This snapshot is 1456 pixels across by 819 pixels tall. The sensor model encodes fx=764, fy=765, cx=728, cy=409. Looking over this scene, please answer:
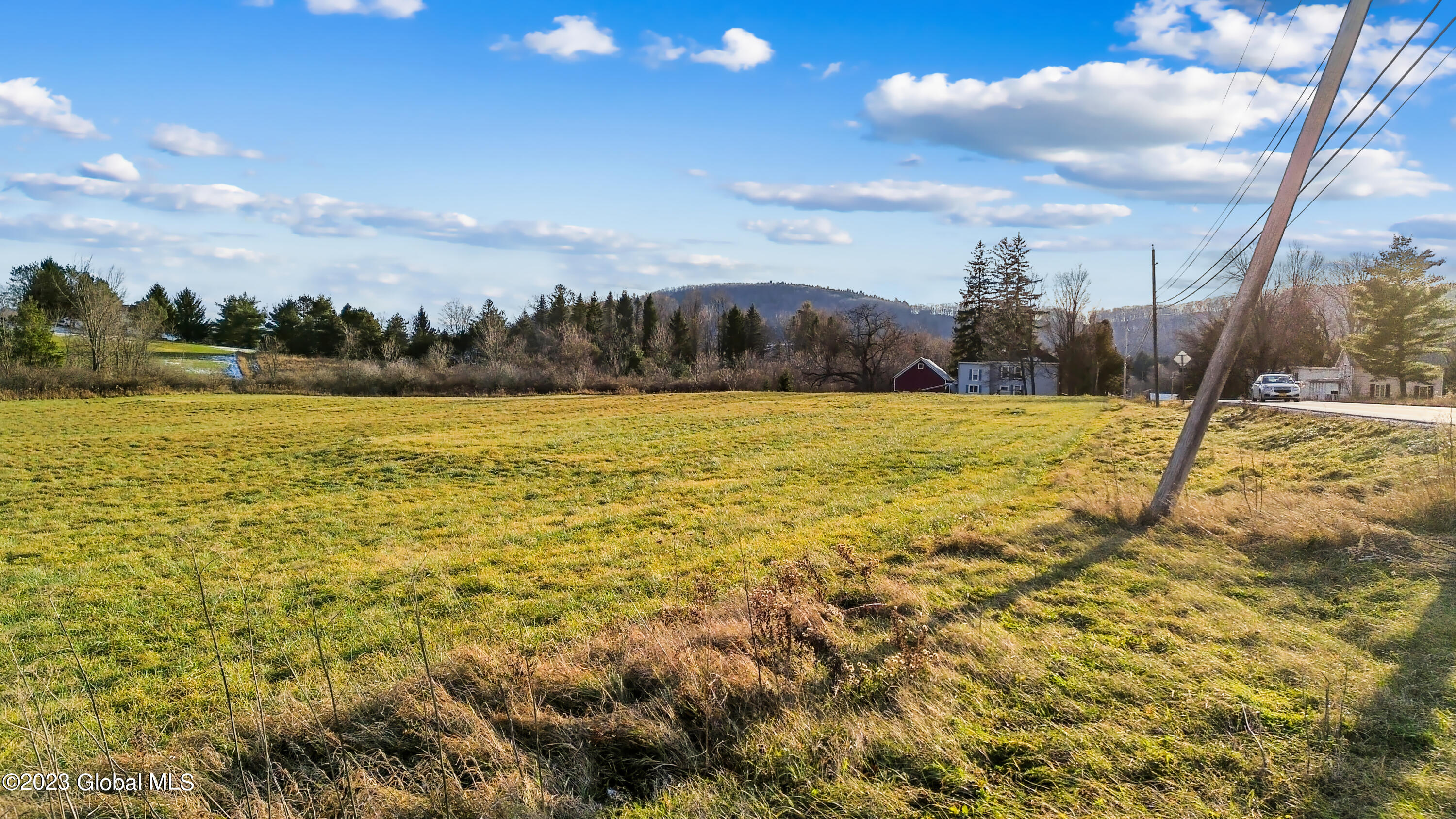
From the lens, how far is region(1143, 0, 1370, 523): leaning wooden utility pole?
28.2 feet

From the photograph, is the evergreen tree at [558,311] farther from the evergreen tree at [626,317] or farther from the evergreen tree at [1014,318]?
the evergreen tree at [1014,318]

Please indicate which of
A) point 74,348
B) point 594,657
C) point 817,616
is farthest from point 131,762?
point 74,348

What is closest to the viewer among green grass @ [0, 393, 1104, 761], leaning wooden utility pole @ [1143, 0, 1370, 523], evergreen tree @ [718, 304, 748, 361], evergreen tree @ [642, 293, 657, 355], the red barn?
green grass @ [0, 393, 1104, 761]

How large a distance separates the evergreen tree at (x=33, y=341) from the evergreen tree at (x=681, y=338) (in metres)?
51.6

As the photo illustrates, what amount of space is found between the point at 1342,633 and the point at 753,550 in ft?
20.6

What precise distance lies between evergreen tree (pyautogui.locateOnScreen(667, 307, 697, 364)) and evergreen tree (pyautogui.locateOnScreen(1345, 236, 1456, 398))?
57262 mm

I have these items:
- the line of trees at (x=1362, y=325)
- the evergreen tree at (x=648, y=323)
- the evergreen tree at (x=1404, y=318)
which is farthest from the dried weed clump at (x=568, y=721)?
the evergreen tree at (x=648, y=323)

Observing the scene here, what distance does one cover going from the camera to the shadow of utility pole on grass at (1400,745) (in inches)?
137

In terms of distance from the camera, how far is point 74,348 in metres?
52.7

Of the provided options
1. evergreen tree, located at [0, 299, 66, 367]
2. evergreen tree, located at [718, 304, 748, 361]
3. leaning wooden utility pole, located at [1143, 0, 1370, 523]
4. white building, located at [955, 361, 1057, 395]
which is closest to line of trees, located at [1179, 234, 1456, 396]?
white building, located at [955, 361, 1057, 395]

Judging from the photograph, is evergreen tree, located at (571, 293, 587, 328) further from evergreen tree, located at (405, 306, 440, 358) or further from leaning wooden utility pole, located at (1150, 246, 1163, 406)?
leaning wooden utility pole, located at (1150, 246, 1163, 406)

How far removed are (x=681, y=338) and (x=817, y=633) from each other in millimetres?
84670

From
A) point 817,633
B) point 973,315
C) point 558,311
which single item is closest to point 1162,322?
point 973,315

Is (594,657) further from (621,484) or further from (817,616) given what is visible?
(621,484)
